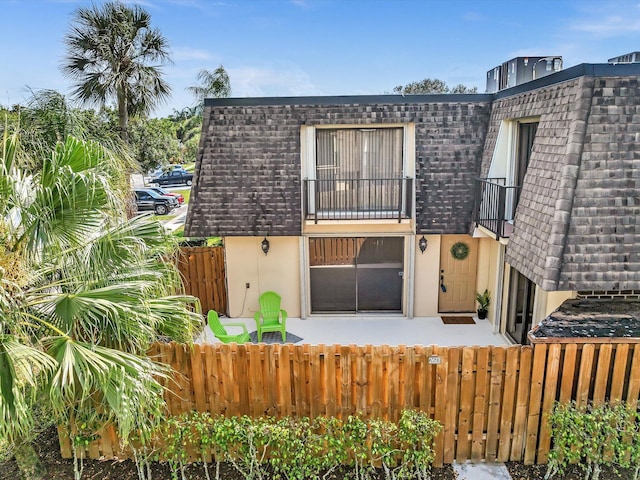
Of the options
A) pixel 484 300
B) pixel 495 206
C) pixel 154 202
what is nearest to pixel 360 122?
pixel 495 206

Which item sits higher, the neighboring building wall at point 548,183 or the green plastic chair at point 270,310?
the neighboring building wall at point 548,183

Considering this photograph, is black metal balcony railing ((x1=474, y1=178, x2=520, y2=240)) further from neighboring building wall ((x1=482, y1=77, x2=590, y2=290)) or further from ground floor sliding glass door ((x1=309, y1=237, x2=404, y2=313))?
ground floor sliding glass door ((x1=309, y1=237, x2=404, y2=313))

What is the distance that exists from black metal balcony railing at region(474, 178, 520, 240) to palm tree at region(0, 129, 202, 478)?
6.78 meters

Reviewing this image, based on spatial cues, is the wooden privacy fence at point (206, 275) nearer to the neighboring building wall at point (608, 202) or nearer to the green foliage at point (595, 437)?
the neighboring building wall at point (608, 202)

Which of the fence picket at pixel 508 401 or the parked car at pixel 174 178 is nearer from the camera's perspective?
the fence picket at pixel 508 401

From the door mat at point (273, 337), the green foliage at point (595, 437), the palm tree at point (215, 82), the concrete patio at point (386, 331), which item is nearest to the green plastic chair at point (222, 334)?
the concrete patio at point (386, 331)

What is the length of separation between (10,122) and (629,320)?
905 cm

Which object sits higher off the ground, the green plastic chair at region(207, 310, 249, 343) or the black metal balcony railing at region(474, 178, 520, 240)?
the black metal balcony railing at region(474, 178, 520, 240)

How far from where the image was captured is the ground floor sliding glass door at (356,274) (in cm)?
1184

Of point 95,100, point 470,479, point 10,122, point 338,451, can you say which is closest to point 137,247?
point 10,122

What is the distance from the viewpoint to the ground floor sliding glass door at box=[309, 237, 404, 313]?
11836 millimetres

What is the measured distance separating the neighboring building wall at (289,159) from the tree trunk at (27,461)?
246 inches

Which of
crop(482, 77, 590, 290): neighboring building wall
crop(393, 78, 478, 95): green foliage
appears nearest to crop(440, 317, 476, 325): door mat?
crop(482, 77, 590, 290): neighboring building wall

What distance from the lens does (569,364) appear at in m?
6.00
